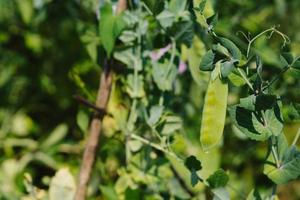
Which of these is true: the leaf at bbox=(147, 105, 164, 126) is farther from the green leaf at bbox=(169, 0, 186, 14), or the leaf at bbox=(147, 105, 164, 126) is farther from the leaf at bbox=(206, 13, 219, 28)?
the leaf at bbox=(206, 13, 219, 28)

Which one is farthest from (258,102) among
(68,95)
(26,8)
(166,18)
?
(68,95)

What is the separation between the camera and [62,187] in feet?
2.90

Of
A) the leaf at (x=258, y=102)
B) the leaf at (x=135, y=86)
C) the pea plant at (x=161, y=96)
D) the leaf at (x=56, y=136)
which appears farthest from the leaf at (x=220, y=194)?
the leaf at (x=56, y=136)

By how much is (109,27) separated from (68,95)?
2.26 ft

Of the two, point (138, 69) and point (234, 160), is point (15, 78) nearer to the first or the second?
point (234, 160)

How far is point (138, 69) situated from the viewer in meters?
0.88

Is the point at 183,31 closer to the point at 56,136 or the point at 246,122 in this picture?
the point at 246,122

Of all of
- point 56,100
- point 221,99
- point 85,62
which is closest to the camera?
point 221,99

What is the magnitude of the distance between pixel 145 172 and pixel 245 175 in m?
0.60

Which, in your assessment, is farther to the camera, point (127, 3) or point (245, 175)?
point (245, 175)

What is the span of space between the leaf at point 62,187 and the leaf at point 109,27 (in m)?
0.19

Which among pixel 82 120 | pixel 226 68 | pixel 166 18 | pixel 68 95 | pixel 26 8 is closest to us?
pixel 226 68

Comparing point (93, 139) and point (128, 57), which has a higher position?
point (128, 57)

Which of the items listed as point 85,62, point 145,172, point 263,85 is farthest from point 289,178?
point 85,62
